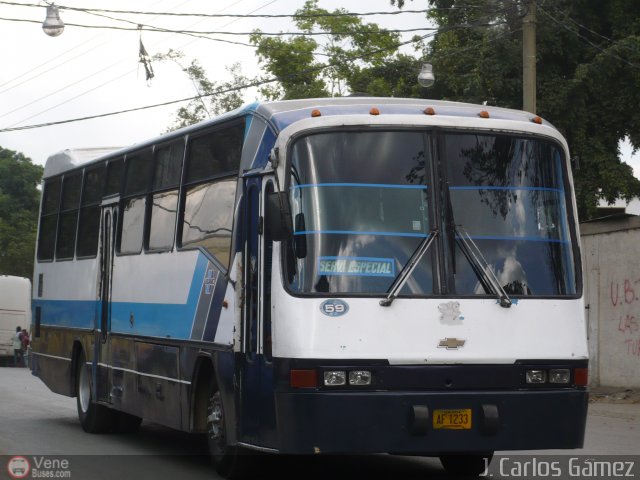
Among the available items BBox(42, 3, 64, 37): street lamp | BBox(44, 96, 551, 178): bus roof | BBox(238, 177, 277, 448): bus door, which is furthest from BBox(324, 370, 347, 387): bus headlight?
BBox(42, 3, 64, 37): street lamp

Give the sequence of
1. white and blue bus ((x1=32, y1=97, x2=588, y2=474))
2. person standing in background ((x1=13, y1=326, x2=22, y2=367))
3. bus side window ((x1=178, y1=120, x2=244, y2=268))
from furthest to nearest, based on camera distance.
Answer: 1. person standing in background ((x1=13, y1=326, x2=22, y2=367))
2. bus side window ((x1=178, y1=120, x2=244, y2=268))
3. white and blue bus ((x1=32, y1=97, x2=588, y2=474))

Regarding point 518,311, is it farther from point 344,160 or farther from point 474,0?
point 474,0

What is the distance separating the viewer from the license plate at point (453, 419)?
361 inches

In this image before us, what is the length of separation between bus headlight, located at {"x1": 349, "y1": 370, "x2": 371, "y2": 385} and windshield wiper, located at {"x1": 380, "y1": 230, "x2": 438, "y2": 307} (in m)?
0.53

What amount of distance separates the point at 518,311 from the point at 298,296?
1708 mm

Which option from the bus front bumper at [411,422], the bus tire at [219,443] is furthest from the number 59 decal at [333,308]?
the bus tire at [219,443]

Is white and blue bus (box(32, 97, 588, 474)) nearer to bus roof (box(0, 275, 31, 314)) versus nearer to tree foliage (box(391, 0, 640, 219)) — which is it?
tree foliage (box(391, 0, 640, 219))

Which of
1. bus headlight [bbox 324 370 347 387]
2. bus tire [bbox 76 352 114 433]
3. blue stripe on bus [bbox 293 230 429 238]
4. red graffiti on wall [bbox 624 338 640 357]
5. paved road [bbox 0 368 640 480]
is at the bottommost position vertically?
paved road [bbox 0 368 640 480]

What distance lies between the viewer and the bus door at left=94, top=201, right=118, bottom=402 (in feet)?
47.6

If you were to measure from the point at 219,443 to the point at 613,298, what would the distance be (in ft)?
40.1

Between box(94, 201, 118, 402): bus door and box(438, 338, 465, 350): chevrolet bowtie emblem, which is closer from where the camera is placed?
box(438, 338, 465, 350): chevrolet bowtie emblem

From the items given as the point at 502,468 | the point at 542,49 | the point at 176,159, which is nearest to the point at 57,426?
the point at 176,159

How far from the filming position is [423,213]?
9516mm

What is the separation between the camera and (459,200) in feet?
31.6
